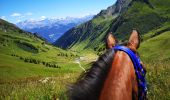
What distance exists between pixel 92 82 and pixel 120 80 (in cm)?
28

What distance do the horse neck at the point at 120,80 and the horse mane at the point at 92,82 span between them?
51 mm

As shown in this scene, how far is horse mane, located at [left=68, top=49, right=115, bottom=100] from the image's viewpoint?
3109 mm

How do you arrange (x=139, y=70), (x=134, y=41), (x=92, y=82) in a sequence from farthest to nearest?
(x=134, y=41) → (x=139, y=70) → (x=92, y=82)

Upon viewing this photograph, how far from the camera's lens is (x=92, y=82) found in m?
3.21

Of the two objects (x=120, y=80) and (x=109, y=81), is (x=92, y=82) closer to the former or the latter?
(x=109, y=81)

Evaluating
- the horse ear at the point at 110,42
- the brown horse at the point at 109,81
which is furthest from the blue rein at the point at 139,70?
the horse ear at the point at 110,42

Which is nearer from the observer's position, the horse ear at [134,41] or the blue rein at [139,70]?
the blue rein at [139,70]

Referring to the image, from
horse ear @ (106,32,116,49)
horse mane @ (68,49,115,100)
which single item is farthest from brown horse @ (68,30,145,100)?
horse ear @ (106,32,116,49)

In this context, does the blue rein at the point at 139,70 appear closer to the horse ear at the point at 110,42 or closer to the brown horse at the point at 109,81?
the brown horse at the point at 109,81

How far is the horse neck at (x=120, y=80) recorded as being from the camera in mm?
3145

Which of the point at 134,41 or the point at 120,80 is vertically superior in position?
the point at 134,41

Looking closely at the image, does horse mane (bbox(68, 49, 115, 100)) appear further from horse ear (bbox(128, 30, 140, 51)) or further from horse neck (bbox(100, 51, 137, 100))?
horse ear (bbox(128, 30, 140, 51))

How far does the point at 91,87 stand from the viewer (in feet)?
10.4

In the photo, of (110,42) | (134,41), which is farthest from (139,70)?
(110,42)
